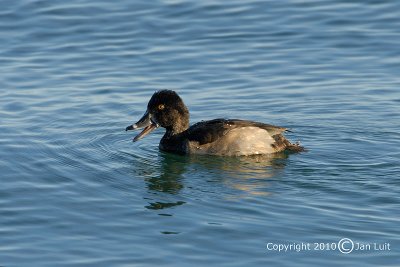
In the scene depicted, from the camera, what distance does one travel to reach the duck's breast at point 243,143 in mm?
13781

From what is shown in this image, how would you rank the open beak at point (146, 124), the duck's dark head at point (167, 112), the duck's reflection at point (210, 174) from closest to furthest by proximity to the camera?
the duck's reflection at point (210, 174) → the duck's dark head at point (167, 112) → the open beak at point (146, 124)

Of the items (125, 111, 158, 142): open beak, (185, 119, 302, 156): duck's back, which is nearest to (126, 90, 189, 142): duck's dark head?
(125, 111, 158, 142): open beak

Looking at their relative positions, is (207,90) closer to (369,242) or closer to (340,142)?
(340,142)

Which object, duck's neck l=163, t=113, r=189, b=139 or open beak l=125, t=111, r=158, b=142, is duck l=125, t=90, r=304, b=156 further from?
open beak l=125, t=111, r=158, b=142

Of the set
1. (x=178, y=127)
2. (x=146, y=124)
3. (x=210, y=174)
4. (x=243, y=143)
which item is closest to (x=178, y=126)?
(x=178, y=127)

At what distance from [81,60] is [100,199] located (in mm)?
6817

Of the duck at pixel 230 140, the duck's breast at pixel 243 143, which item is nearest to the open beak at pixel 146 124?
the duck at pixel 230 140

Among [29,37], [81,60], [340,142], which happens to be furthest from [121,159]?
[29,37]

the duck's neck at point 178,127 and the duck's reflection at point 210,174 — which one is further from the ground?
the duck's neck at point 178,127

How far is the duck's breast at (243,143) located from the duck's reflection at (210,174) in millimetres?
108

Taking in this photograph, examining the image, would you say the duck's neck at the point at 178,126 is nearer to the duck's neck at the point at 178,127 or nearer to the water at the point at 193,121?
the duck's neck at the point at 178,127

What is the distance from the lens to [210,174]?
12922 millimetres

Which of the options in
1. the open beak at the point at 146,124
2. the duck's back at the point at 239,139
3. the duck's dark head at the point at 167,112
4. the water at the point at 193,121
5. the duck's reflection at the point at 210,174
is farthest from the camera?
the open beak at the point at 146,124

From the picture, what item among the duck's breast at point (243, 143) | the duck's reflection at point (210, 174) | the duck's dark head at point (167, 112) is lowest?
the duck's reflection at point (210, 174)
